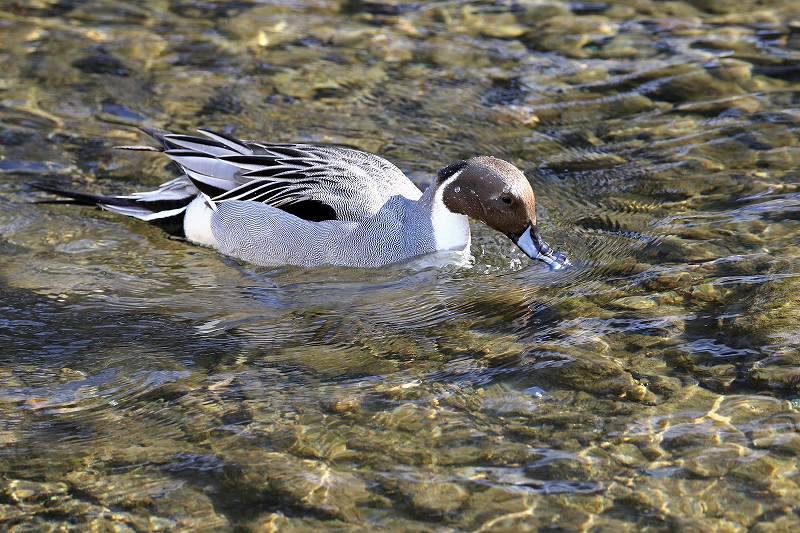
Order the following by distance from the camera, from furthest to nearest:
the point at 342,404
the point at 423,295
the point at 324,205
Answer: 1. the point at 324,205
2. the point at 423,295
3. the point at 342,404

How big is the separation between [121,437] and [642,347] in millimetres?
2611

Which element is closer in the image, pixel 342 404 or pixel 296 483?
pixel 296 483

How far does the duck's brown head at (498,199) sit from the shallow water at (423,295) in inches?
7.0

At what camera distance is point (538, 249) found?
22.3 feet

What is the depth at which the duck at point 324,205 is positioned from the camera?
6.96 meters

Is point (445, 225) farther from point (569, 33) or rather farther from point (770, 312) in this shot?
point (569, 33)

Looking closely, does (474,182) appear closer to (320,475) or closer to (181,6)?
(320,475)

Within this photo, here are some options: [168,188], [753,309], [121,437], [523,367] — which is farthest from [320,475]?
[168,188]

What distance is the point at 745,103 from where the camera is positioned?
28.6 ft

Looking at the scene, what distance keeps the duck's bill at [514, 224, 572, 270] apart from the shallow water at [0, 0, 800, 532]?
0.09 meters

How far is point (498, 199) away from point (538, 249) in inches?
15.6

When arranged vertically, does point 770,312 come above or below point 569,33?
below

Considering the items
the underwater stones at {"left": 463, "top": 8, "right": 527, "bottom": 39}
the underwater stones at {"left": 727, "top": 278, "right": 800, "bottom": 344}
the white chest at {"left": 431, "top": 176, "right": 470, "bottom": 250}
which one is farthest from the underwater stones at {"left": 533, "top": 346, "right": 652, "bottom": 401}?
the underwater stones at {"left": 463, "top": 8, "right": 527, "bottom": 39}

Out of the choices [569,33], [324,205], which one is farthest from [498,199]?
[569,33]
